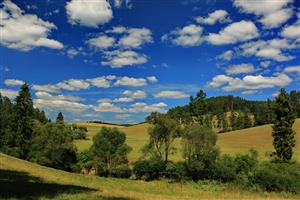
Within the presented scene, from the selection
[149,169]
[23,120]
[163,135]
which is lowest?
[149,169]

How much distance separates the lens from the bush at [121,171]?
240 ft

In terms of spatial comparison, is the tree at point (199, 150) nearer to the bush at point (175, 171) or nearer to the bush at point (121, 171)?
the bush at point (175, 171)

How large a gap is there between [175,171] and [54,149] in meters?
27.7

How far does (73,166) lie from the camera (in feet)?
260

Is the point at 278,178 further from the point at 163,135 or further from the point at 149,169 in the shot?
the point at 163,135

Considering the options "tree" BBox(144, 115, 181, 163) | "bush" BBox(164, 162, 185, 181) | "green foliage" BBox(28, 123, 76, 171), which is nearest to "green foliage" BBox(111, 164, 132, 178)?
"tree" BBox(144, 115, 181, 163)

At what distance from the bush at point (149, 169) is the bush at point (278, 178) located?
19.9 m

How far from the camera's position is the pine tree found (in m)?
84.2

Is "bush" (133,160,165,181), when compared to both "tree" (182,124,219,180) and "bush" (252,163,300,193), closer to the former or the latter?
"tree" (182,124,219,180)

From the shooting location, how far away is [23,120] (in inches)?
3393

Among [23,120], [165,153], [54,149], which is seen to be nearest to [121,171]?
[165,153]

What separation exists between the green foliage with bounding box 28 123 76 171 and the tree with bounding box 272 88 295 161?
42371 millimetres

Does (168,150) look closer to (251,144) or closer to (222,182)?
(222,182)

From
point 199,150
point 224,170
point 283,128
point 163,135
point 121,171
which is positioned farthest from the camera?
point 163,135
